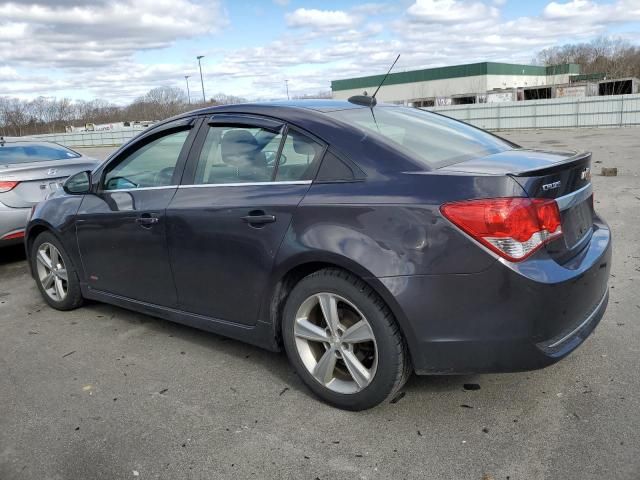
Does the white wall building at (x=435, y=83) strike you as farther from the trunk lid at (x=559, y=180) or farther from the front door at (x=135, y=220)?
the trunk lid at (x=559, y=180)

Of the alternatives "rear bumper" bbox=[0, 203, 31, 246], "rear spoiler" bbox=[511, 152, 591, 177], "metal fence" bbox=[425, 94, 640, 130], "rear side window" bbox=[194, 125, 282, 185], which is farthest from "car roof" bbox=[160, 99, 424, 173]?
"metal fence" bbox=[425, 94, 640, 130]

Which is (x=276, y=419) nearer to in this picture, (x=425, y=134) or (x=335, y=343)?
(x=335, y=343)

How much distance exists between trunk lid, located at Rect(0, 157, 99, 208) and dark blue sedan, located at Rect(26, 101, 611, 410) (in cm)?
286

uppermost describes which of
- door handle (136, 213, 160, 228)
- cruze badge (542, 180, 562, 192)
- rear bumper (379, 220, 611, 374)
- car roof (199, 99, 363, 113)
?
car roof (199, 99, 363, 113)

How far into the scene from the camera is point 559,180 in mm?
2758

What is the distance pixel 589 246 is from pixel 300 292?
61.7 inches

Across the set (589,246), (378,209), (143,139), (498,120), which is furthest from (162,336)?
(498,120)

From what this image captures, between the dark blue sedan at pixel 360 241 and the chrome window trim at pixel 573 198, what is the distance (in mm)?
14

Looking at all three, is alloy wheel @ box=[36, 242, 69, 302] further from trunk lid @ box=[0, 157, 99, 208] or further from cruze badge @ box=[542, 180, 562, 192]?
cruze badge @ box=[542, 180, 562, 192]

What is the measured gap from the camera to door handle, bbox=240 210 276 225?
3133 mm

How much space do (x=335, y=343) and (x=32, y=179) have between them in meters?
5.04

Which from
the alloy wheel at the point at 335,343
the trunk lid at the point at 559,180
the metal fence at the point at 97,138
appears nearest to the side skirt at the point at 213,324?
the alloy wheel at the point at 335,343

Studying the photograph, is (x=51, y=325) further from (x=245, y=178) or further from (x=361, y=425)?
(x=361, y=425)

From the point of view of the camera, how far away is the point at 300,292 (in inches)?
121
